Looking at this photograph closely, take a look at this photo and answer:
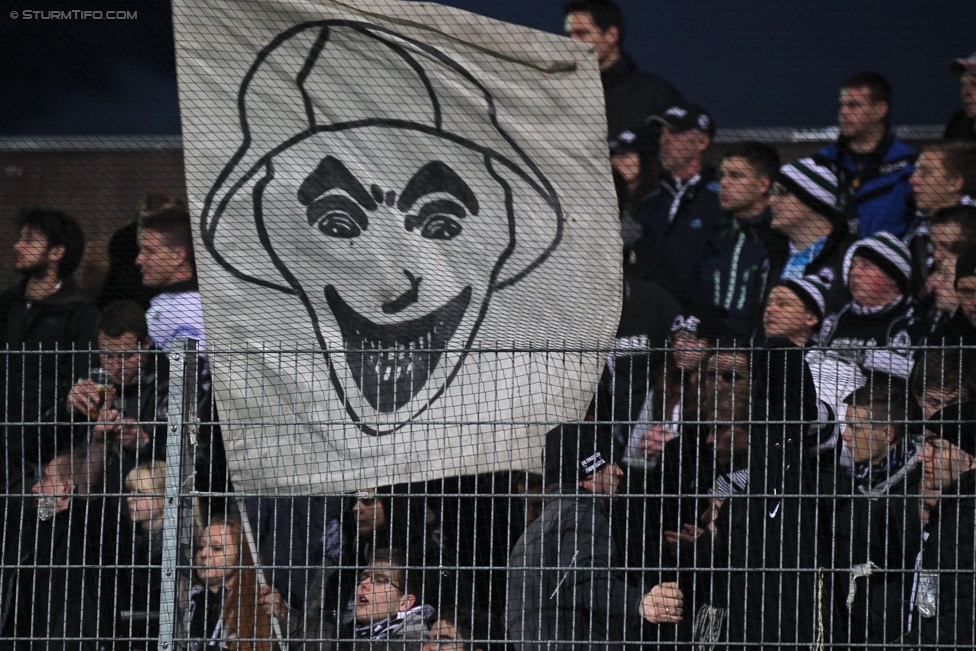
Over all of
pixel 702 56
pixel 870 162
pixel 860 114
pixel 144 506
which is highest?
pixel 702 56

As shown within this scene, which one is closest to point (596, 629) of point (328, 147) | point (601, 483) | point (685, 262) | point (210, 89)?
point (601, 483)

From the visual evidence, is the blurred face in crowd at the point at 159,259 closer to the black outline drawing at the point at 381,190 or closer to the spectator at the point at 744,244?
the black outline drawing at the point at 381,190

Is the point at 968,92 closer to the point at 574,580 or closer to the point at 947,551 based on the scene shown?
the point at 947,551

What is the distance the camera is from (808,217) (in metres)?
4.93

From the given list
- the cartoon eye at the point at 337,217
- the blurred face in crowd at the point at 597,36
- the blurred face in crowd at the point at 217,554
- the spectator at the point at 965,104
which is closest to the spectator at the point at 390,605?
the blurred face in crowd at the point at 217,554

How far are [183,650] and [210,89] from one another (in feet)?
8.09

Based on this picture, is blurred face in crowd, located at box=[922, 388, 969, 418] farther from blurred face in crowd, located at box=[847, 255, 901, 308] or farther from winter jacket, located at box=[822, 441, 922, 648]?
blurred face in crowd, located at box=[847, 255, 901, 308]

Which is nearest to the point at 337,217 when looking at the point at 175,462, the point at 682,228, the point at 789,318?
the point at 682,228

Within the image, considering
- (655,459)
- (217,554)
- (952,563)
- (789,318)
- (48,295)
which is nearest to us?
(952,563)

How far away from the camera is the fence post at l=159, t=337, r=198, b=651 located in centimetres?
344

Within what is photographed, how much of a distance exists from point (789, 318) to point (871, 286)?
0.36 meters

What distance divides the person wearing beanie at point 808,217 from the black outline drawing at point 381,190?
947 mm

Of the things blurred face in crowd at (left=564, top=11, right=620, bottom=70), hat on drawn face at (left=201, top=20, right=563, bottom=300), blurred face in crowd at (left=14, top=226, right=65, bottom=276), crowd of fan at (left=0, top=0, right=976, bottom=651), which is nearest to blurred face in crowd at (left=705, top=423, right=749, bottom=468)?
crowd of fan at (left=0, top=0, right=976, bottom=651)

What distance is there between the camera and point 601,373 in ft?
12.7
